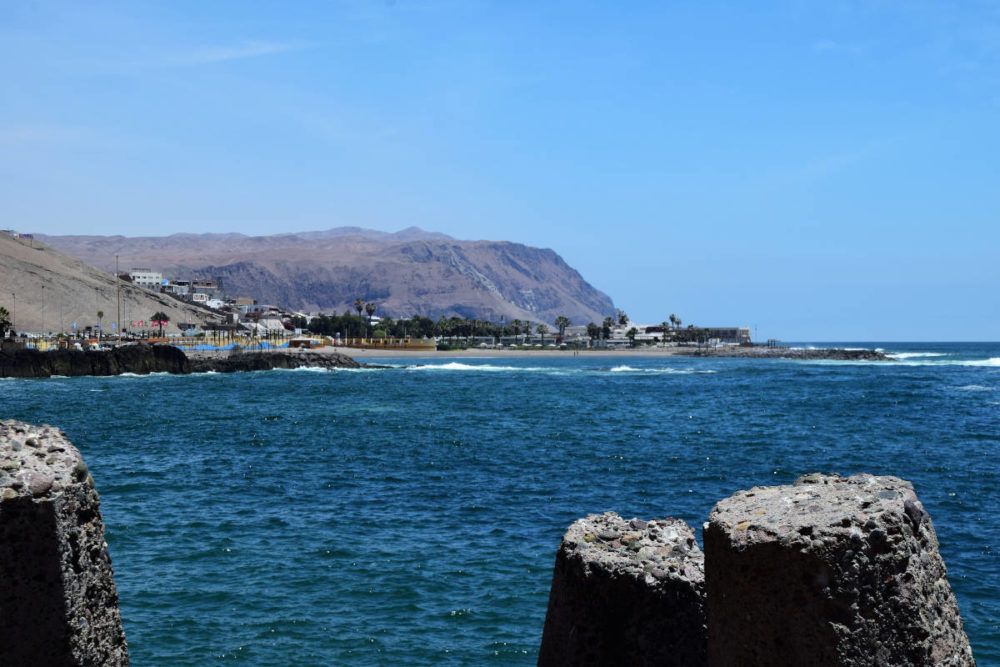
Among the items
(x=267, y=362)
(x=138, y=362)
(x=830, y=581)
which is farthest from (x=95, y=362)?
(x=830, y=581)

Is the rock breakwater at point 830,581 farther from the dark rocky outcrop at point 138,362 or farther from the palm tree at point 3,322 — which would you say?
the palm tree at point 3,322

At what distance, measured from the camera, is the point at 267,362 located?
4966 inches

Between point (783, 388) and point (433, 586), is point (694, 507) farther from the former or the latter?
point (783, 388)

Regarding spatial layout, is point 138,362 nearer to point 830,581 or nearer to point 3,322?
point 3,322

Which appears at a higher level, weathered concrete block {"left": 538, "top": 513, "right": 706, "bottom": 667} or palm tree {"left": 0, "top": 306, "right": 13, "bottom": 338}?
palm tree {"left": 0, "top": 306, "right": 13, "bottom": 338}

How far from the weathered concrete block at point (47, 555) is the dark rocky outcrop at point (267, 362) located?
117 m

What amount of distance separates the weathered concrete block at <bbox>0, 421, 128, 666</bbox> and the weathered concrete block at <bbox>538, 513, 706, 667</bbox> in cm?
350

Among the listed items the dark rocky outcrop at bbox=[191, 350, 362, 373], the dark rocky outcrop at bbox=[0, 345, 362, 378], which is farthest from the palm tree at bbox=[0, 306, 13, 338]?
the dark rocky outcrop at bbox=[191, 350, 362, 373]

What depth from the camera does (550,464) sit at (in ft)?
106

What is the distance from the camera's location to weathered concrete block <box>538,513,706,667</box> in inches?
293

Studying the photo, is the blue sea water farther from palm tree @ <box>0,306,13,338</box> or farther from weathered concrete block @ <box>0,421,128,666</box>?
palm tree @ <box>0,306,13,338</box>

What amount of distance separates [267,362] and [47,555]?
404ft

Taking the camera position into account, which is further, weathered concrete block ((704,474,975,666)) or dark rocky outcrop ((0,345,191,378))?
dark rocky outcrop ((0,345,191,378))

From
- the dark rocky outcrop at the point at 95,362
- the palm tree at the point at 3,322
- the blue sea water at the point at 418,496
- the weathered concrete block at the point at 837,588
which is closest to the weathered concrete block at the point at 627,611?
the weathered concrete block at the point at 837,588
